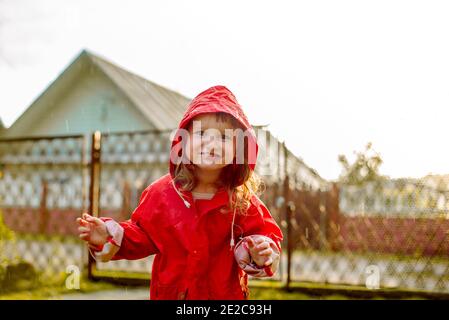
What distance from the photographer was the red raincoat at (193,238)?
1.59 metres

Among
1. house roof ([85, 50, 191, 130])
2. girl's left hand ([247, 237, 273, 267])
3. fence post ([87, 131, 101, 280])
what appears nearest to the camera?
girl's left hand ([247, 237, 273, 267])

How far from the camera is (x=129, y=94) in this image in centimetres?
1080

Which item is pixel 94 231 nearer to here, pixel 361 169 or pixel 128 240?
pixel 128 240

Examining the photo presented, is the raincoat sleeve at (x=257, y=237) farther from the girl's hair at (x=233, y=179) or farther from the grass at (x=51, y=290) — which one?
the grass at (x=51, y=290)

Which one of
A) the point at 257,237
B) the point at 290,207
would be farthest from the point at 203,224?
the point at 290,207

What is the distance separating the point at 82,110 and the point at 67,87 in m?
0.75

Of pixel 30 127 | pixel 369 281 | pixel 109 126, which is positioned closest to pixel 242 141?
pixel 369 281

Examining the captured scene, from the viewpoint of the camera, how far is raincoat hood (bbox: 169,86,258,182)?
1692 millimetres

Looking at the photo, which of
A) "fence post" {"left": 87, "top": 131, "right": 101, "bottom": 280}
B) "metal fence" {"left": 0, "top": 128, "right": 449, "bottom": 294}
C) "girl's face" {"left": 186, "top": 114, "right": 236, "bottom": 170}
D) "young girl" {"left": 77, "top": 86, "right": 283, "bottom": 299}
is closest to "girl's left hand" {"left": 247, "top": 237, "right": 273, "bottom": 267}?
"young girl" {"left": 77, "top": 86, "right": 283, "bottom": 299}

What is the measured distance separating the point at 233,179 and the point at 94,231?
1.69 ft

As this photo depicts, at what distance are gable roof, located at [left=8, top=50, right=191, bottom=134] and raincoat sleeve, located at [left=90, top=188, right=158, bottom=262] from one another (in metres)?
8.89

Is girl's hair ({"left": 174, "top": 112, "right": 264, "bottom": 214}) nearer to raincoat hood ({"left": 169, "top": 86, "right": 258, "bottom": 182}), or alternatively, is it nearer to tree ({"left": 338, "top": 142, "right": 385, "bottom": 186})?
raincoat hood ({"left": 169, "top": 86, "right": 258, "bottom": 182})
